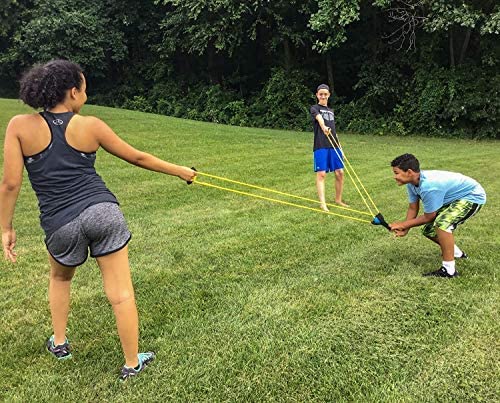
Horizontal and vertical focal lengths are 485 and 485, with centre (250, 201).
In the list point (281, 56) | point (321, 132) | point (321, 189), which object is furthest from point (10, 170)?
point (281, 56)

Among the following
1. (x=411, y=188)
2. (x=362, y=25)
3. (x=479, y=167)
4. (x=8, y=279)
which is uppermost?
(x=362, y=25)

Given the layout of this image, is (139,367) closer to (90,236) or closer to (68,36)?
(90,236)

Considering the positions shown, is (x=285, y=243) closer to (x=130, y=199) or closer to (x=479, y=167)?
(x=130, y=199)

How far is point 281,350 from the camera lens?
9.75ft

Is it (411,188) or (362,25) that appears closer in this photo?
(411,188)

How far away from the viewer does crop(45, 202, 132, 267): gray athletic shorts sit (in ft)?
8.14

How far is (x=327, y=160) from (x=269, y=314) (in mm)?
3751

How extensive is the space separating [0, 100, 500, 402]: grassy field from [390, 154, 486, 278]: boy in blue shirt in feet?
0.90

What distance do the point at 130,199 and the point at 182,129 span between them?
25.0ft

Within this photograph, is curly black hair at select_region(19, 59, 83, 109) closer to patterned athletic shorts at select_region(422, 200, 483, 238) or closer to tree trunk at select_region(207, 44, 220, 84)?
patterned athletic shorts at select_region(422, 200, 483, 238)

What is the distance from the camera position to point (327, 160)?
6797 mm

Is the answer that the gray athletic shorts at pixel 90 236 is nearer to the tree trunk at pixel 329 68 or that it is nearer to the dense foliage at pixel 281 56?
the dense foliage at pixel 281 56

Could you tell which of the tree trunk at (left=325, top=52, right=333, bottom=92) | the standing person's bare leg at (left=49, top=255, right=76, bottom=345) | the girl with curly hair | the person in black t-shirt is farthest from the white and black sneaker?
the tree trunk at (left=325, top=52, right=333, bottom=92)

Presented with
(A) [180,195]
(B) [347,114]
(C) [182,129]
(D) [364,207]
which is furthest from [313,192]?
(B) [347,114]
